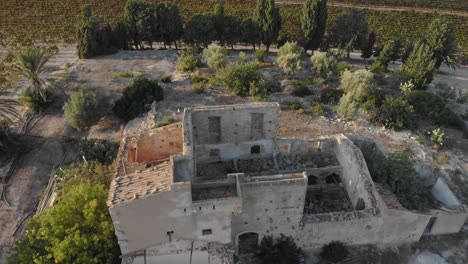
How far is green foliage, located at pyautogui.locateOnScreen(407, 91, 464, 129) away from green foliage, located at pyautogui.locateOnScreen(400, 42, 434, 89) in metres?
2.88

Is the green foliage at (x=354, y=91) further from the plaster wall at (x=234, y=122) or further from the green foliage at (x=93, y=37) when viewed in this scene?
the green foliage at (x=93, y=37)

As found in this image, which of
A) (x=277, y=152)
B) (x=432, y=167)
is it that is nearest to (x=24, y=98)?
(x=277, y=152)

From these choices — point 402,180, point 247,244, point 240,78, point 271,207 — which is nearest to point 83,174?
point 247,244

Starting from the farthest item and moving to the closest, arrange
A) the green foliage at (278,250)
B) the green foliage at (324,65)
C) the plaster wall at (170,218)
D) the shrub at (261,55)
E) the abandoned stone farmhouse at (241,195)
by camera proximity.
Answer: the shrub at (261,55), the green foliage at (324,65), the green foliage at (278,250), the abandoned stone farmhouse at (241,195), the plaster wall at (170,218)

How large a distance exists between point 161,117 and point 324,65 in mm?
16599

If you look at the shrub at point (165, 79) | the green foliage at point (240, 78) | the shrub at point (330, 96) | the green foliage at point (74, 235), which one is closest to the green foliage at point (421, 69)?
the shrub at point (330, 96)

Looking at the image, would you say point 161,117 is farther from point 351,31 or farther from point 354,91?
point 351,31

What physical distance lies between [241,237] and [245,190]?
4.43 metres

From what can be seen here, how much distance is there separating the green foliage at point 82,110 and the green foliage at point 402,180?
22.0 metres

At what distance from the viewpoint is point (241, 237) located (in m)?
23.5

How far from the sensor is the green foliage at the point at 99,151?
29812mm

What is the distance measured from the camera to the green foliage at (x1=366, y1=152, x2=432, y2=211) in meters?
25.2

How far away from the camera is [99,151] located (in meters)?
30.2

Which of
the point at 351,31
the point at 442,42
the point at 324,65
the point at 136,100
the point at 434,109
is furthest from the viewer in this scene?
the point at 351,31
